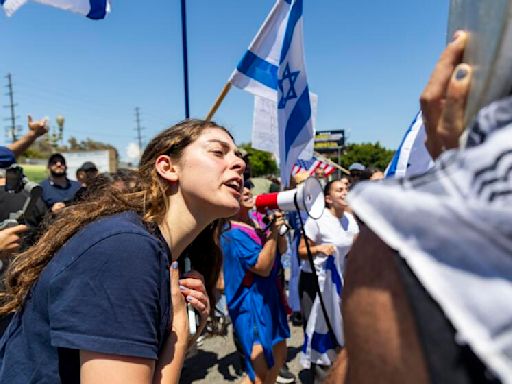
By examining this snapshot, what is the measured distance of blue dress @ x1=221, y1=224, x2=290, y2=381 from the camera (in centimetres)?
376

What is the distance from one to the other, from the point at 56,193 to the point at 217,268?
15.3ft

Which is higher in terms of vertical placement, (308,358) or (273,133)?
(273,133)

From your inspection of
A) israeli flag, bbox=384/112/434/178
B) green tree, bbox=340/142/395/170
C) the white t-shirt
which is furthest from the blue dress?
green tree, bbox=340/142/395/170

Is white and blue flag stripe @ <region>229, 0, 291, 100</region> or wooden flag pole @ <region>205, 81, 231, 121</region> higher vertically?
white and blue flag stripe @ <region>229, 0, 291, 100</region>

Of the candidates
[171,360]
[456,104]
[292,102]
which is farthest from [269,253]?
[456,104]

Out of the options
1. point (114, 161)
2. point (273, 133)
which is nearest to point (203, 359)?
point (273, 133)

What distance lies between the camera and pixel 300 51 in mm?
3965

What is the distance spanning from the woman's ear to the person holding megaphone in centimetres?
198

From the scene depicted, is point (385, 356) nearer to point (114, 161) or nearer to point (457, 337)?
point (457, 337)

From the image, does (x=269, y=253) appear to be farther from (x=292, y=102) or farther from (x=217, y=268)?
(x=217, y=268)

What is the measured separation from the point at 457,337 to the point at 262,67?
4.12 meters

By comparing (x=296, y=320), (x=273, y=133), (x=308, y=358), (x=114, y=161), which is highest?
(x=273, y=133)

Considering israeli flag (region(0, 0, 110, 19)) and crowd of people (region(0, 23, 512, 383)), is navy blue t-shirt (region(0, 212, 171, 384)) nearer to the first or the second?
crowd of people (region(0, 23, 512, 383))

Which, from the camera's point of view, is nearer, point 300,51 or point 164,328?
point 164,328
